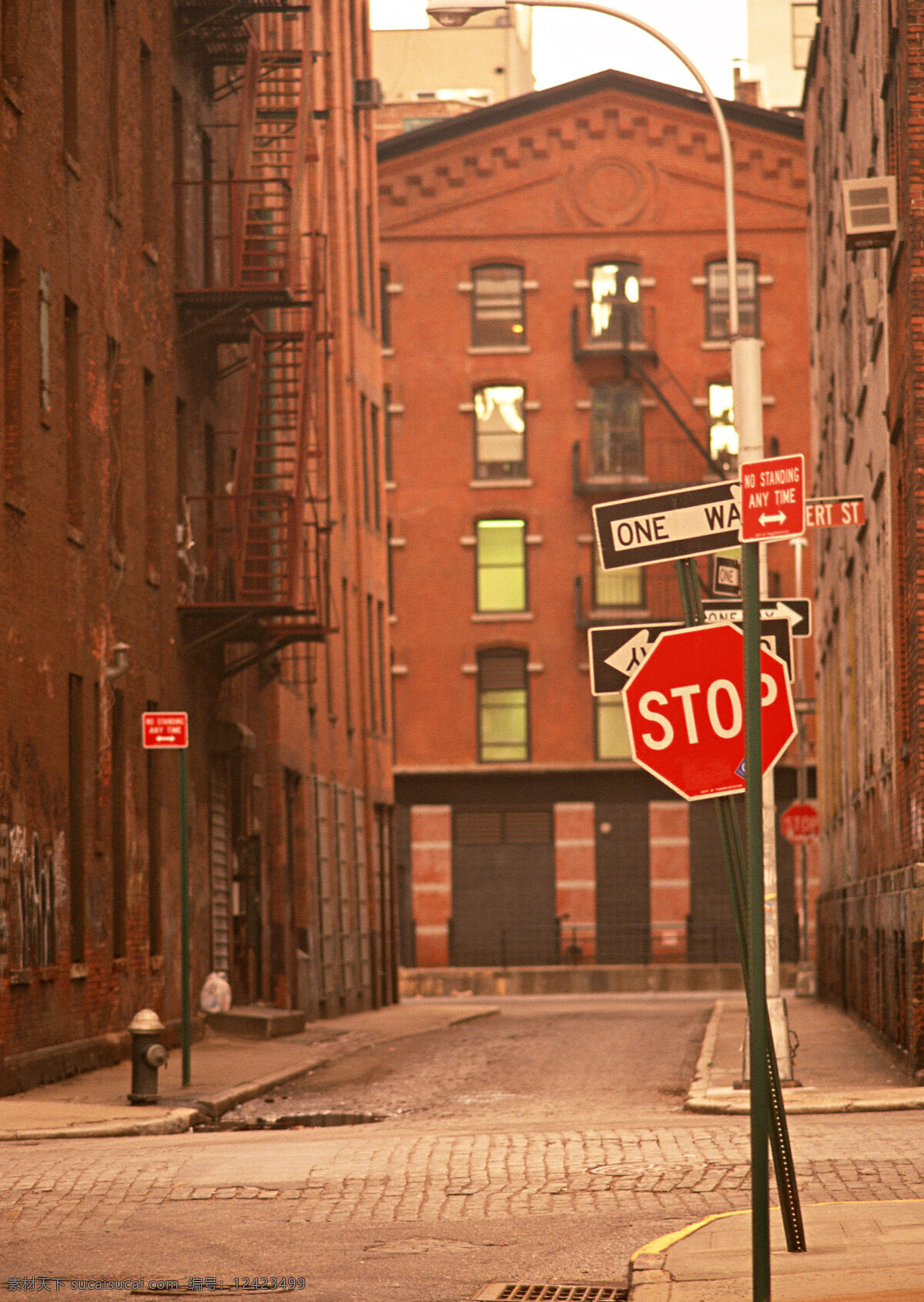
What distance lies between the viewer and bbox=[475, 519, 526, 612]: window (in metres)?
52.1

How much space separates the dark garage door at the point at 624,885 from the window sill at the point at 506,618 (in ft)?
17.4

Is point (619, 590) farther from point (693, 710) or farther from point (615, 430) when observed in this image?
point (693, 710)

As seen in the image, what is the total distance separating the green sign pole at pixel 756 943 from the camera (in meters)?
7.13

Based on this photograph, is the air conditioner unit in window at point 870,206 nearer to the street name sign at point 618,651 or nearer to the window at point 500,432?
the street name sign at point 618,651

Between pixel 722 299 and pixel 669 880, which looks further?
pixel 722 299

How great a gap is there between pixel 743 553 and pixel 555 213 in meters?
46.2

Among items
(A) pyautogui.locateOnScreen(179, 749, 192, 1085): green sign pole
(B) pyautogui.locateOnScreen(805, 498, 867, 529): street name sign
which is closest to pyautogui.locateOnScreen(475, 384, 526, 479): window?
(B) pyautogui.locateOnScreen(805, 498, 867, 529): street name sign

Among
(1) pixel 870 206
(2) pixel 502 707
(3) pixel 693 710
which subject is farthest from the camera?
(2) pixel 502 707

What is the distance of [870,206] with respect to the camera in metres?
18.5

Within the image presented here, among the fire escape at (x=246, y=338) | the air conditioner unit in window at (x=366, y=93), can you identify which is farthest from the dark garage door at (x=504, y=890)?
the fire escape at (x=246, y=338)

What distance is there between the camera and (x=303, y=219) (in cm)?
3509

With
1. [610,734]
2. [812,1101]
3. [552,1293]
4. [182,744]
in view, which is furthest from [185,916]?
[610,734]

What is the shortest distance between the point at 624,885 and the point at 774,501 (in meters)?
43.0

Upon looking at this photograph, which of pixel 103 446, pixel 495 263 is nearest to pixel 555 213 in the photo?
pixel 495 263
